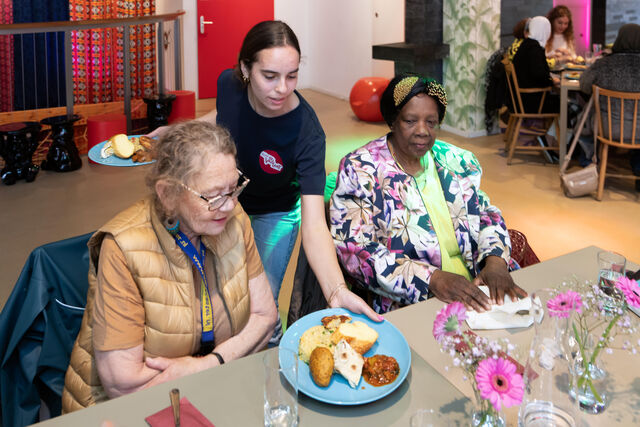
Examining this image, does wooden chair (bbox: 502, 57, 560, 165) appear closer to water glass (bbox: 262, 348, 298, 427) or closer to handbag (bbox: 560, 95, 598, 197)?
handbag (bbox: 560, 95, 598, 197)

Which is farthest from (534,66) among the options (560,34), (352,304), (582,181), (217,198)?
(217,198)

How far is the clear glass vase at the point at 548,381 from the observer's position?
1258 mm

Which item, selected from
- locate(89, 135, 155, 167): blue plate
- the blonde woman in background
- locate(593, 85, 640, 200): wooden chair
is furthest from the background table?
the blonde woman in background

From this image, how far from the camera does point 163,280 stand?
1729 mm

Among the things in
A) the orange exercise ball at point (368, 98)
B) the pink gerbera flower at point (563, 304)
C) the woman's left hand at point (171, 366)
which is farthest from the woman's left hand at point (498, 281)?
the orange exercise ball at point (368, 98)

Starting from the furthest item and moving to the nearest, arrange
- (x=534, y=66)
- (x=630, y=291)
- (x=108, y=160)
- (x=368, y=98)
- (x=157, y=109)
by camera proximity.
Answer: (x=368, y=98)
(x=157, y=109)
(x=534, y=66)
(x=108, y=160)
(x=630, y=291)

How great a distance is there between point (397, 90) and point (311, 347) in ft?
3.60

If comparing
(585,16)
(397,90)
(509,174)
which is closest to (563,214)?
(509,174)

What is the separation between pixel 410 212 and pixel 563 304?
38.0 inches

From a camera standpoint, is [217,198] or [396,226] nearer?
[217,198]

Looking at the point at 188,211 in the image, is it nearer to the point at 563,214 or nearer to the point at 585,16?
the point at 563,214

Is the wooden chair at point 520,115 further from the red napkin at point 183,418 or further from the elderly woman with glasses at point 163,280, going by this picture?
the red napkin at point 183,418

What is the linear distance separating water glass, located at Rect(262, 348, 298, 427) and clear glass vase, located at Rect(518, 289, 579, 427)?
18.2 inches

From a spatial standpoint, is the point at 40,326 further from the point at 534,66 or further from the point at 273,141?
the point at 534,66
